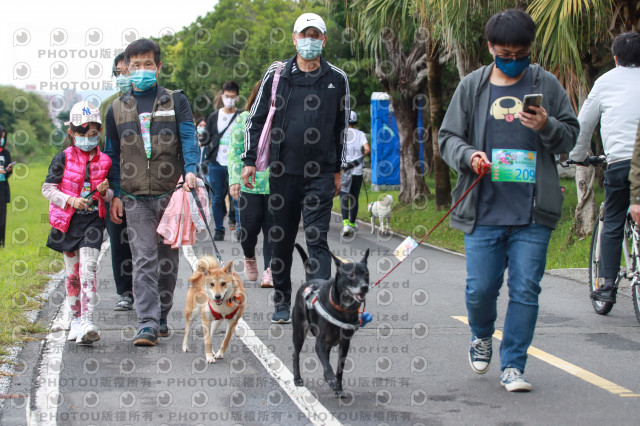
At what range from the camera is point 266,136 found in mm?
7250

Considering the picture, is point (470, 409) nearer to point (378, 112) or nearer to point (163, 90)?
point (163, 90)

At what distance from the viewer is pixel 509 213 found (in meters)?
5.39

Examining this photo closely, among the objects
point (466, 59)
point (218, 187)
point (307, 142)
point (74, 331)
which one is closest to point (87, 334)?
point (74, 331)

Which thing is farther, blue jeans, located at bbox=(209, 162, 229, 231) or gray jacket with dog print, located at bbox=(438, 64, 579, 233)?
blue jeans, located at bbox=(209, 162, 229, 231)

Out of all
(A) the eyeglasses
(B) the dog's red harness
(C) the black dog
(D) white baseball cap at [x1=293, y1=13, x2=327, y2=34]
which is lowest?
(B) the dog's red harness

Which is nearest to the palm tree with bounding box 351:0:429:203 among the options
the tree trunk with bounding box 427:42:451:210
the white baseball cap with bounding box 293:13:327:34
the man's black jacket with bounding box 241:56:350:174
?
the tree trunk with bounding box 427:42:451:210

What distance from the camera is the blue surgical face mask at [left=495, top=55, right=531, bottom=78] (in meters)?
5.32

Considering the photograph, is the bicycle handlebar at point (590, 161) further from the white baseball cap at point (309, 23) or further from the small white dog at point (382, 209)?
the small white dog at point (382, 209)

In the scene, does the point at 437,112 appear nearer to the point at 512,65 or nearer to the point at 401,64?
the point at 401,64

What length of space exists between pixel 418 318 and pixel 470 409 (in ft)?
9.78

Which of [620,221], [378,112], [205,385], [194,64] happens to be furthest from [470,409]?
[194,64]

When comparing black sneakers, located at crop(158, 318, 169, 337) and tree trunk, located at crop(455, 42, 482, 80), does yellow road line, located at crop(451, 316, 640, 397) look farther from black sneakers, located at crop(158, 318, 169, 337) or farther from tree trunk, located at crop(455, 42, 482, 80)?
tree trunk, located at crop(455, 42, 482, 80)

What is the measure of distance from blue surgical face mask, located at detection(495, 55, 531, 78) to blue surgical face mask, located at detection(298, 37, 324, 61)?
6.70 feet

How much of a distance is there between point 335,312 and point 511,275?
1169 mm
